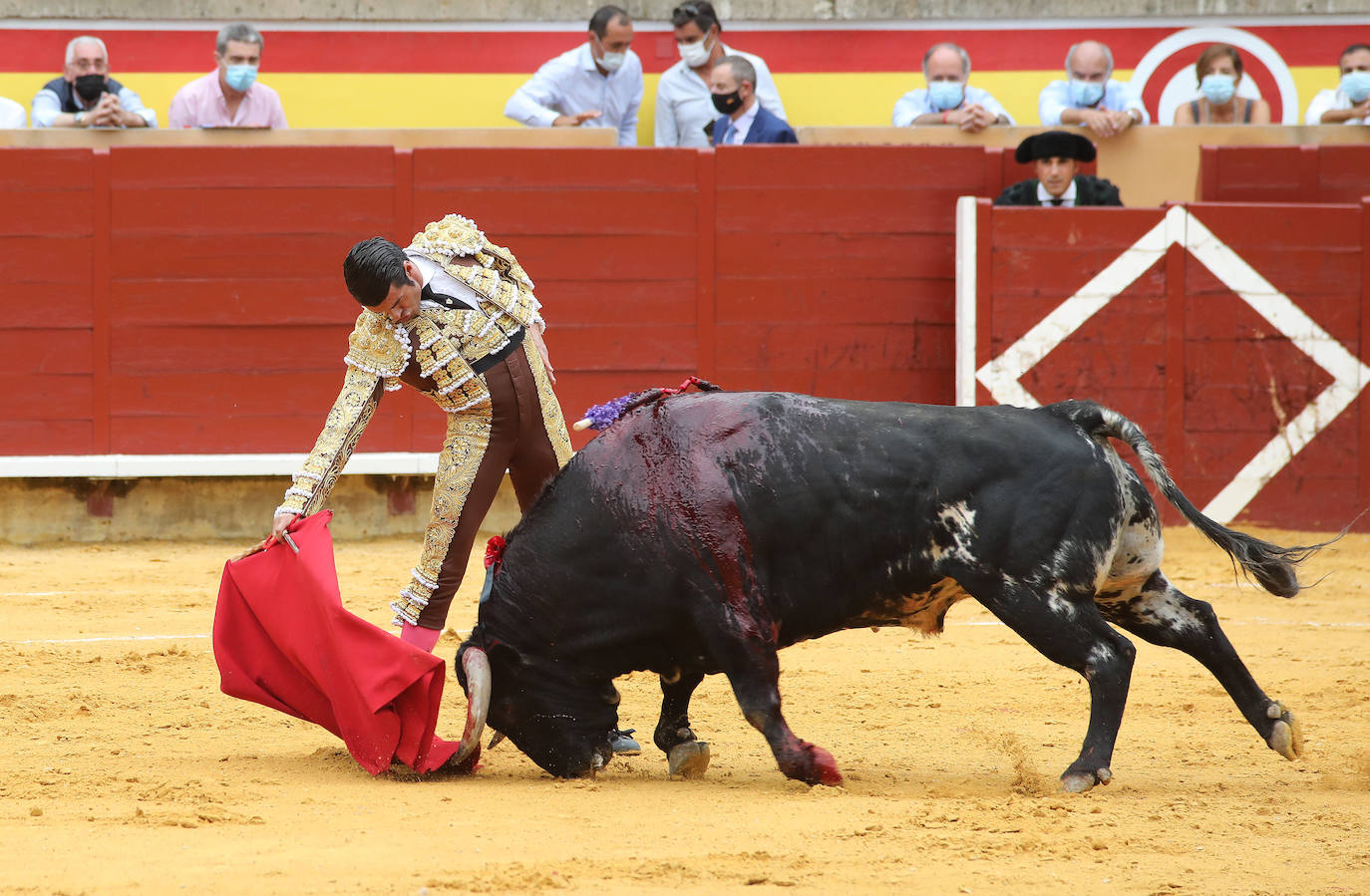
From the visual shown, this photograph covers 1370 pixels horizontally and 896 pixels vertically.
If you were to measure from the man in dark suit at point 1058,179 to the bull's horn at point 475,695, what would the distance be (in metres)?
4.73

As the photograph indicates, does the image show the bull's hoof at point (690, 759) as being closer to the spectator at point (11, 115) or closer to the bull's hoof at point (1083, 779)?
the bull's hoof at point (1083, 779)

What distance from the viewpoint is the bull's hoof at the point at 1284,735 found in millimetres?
3607

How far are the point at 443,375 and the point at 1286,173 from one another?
5.40m

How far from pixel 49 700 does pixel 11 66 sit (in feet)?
17.6

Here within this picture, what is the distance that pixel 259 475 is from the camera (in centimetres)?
745

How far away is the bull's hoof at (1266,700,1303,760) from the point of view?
11.8 feet

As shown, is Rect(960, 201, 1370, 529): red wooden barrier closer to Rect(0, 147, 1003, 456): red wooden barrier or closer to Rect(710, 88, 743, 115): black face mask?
Rect(0, 147, 1003, 456): red wooden barrier

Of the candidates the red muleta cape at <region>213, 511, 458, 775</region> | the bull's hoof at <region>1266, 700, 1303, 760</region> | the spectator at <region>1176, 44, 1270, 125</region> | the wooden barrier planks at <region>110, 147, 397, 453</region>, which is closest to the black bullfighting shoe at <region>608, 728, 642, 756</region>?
the red muleta cape at <region>213, 511, 458, 775</region>

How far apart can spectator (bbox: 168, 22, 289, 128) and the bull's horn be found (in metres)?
4.67

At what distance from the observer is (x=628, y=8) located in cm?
888

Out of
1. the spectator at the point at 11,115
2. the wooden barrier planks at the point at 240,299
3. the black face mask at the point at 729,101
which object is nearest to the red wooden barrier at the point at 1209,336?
the black face mask at the point at 729,101

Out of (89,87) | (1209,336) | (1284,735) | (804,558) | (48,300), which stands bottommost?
(1284,735)

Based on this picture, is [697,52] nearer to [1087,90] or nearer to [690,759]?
[1087,90]

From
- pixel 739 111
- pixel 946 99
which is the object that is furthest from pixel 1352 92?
pixel 739 111
